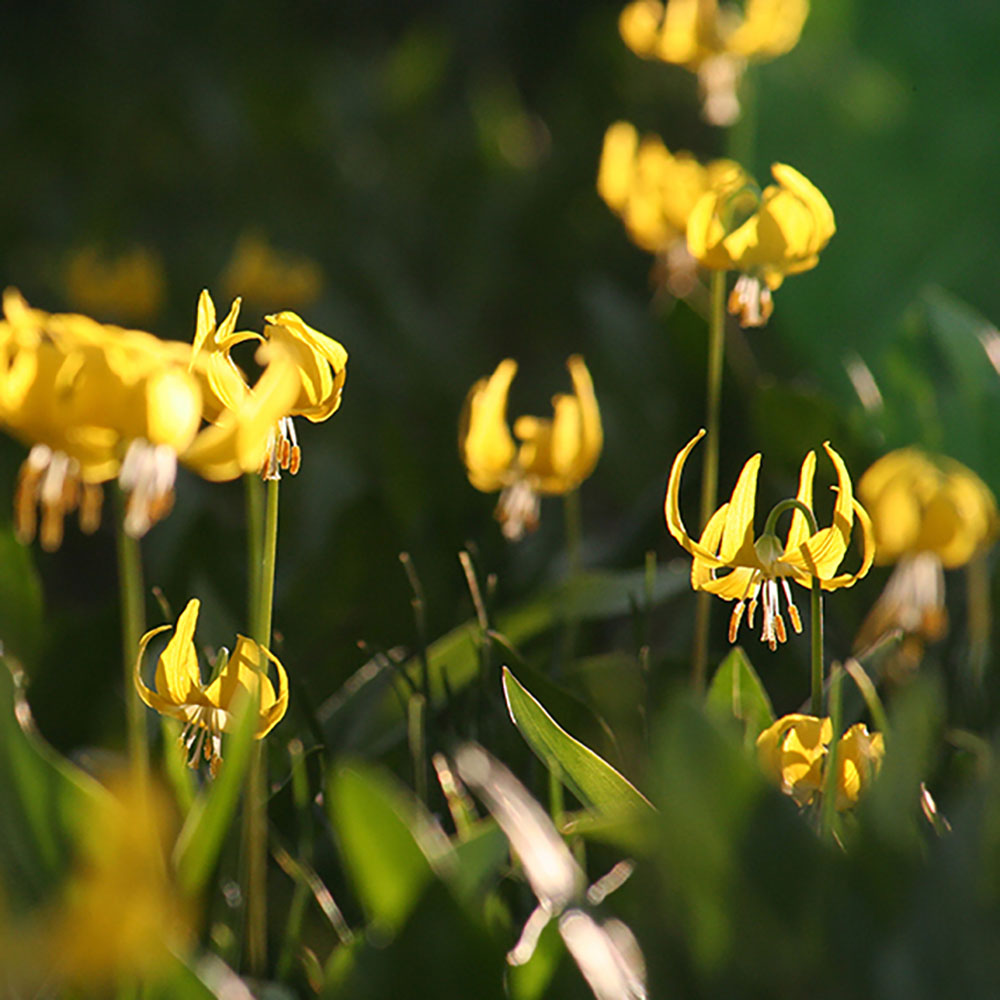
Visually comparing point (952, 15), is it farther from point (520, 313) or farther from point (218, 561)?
point (218, 561)

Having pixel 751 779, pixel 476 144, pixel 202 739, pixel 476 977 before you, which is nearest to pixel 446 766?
pixel 202 739

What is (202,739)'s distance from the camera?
83 cm

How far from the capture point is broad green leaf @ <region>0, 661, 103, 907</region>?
2.26 feet

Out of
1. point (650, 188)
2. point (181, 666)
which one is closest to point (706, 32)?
point (650, 188)

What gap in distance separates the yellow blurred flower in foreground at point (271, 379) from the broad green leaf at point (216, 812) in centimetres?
13

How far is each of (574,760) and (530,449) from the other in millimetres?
427

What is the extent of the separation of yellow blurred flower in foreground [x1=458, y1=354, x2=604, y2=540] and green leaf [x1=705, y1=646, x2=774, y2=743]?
0.25m

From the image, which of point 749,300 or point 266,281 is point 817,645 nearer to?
point 749,300

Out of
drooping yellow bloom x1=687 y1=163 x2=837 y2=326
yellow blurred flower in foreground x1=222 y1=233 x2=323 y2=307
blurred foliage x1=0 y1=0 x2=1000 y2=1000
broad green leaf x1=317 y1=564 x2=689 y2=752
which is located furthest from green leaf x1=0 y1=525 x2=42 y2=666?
Answer: yellow blurred flower in foreground x1=222 y1=233 x2=323 y2=307

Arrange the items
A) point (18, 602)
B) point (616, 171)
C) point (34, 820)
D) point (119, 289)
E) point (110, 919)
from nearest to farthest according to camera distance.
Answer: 1. point (110, 919)
2. point (34, 820)
3. point (18, 602)
4. point (616, 171)
5. point (119, 289)

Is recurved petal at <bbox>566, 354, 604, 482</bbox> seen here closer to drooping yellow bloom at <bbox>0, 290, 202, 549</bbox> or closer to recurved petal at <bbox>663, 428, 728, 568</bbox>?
recurved petal at <bbox>663, 428, 728, 568</bbox>

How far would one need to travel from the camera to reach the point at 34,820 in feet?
2.28

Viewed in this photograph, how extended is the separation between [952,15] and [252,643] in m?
1.94

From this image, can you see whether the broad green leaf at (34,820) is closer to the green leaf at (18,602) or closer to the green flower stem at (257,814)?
the green flower stem at (257,814)
